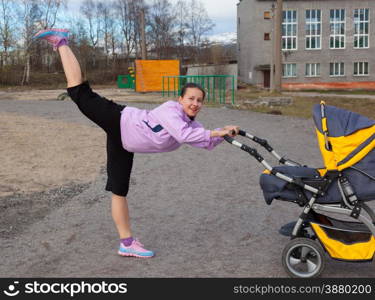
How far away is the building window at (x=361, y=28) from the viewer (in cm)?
5325

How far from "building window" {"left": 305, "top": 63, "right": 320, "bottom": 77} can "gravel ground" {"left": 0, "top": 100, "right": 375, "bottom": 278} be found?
46432mm

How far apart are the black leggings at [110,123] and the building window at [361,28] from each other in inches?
2110

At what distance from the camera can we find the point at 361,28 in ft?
176

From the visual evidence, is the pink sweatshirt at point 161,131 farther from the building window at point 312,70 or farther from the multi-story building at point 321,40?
the building window at point 312,70

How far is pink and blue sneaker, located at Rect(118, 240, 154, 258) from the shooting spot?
4.16 metres

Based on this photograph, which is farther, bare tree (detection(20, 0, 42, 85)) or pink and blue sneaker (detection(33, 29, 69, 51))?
bare tree (detection(20, 0, 42, 85))

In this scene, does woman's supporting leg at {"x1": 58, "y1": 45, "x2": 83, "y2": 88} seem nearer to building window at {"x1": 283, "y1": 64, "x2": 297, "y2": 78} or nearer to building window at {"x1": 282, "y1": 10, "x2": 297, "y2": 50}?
building window at {"x1": 283, "y1": 64, "x2": 297, "y2": 78}

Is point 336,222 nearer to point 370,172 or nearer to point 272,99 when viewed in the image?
point 370,172

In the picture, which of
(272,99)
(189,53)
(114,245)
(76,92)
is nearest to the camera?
(76,92)

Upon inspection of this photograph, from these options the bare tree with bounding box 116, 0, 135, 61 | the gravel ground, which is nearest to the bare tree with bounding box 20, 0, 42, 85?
the bare tree with bounding box 116, 0, 135, 61

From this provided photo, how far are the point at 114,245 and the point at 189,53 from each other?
63.7 meters

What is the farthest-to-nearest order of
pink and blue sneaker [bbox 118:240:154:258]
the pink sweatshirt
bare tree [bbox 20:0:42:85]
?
bare tree [bbox 20:0:42:85], pink and blue sneaker [bbox 118:240:154:258], the pink sweatshirt

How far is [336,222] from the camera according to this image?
4188 mm

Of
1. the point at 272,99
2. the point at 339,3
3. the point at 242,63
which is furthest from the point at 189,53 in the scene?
the point at 272,99
